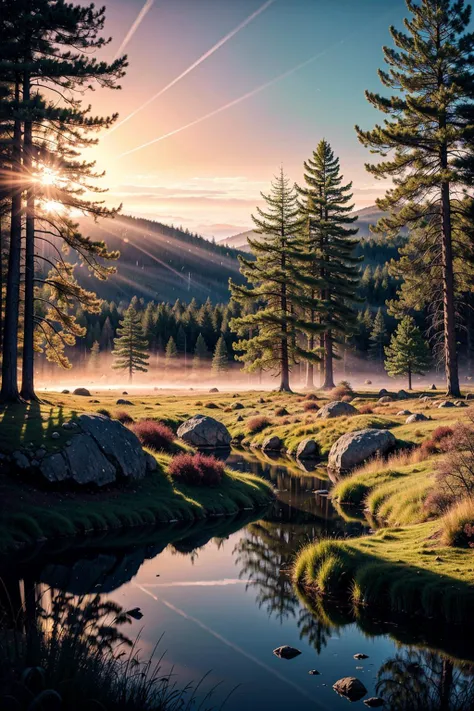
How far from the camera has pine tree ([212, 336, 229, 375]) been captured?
117 m

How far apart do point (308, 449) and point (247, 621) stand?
23835mm

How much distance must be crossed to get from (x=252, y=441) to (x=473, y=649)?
1243 inches

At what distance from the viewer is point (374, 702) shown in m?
9.91

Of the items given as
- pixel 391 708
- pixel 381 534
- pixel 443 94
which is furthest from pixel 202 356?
pixel 391 708

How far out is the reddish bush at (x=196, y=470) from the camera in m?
24.5

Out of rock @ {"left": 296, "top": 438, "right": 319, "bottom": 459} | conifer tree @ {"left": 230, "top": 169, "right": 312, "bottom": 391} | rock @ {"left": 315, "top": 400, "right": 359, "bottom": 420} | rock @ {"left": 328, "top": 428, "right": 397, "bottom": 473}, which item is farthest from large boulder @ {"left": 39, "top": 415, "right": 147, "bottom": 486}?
conifer tree @ {"left": 230, "top": 169, "right": 312, "bottom": 391}

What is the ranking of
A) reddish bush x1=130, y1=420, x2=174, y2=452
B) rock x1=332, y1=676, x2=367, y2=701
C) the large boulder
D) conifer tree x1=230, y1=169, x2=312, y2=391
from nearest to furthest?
rock x1=332, y1=676, x2=367, y2=701 < the large boulder < reddish bush x1=130, y1=420, x2=174, y2=452 < conifer tree x1=230, y1=169, x2=312, y2=391

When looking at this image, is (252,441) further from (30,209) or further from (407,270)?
(30,209)

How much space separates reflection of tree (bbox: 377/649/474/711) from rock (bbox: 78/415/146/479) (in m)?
12.7

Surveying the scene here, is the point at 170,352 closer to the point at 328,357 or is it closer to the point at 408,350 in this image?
the point at 408,350

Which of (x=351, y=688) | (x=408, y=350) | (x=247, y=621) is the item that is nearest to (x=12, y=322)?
(x=247, y=621)

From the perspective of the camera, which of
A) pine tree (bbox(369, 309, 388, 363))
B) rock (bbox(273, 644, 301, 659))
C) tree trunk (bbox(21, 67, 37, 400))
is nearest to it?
rock (bbox(273, 644, 301, 659))

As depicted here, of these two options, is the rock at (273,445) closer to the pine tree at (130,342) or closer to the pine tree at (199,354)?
the pine tree at (130,342)

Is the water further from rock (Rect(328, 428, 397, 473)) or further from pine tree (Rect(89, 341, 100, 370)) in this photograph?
pine tree (Rect(89, 341, 100, 370))
